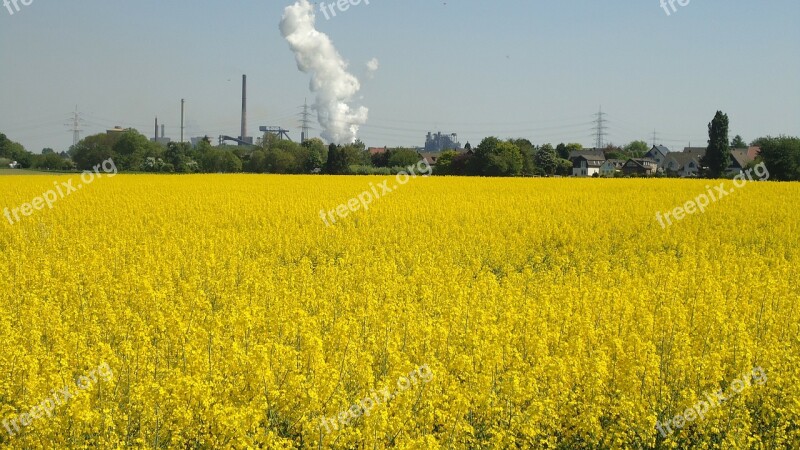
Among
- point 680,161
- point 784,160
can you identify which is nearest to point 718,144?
point 784,160

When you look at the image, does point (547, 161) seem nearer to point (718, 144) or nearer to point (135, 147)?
point (718, 144)

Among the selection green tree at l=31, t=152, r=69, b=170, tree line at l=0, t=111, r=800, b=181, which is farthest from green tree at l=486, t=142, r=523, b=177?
green tree at l=31, t=152, r=69, b=170

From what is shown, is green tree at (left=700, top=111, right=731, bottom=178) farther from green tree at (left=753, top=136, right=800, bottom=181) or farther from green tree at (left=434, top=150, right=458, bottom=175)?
green tree at (left=434, top=150, right=458, bottom=175)

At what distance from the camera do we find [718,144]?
75.1m

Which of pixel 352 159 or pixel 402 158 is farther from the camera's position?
pixel 402 158

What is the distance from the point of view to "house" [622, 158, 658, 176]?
87.9 metres

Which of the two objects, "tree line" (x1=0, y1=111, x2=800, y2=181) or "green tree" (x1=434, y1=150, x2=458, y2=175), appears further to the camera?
"green tree" (x1=434, y1=150, x2=458, y2=175)

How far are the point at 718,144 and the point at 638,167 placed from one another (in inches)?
856

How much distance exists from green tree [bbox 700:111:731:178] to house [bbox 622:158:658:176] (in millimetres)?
6929

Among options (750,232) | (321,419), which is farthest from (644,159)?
(321,419)

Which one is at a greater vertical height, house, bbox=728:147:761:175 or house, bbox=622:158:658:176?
house, bbox=728:147:761:175

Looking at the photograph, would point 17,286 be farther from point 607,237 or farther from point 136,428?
point 607,237

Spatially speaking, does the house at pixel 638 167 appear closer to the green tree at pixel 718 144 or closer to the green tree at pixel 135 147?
the green tree at pixel 718 144

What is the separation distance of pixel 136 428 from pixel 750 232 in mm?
18056
